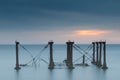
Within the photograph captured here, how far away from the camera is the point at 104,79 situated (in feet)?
150

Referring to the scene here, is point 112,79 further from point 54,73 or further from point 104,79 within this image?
point 54,73

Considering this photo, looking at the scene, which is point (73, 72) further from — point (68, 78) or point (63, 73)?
point (68, 78)

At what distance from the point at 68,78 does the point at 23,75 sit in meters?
6.53

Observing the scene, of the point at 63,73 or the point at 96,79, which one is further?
the point at 63,73

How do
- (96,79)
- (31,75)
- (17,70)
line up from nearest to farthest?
(96,79) < (31,75) < (17,70)

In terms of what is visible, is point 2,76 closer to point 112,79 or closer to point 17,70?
point 17,70

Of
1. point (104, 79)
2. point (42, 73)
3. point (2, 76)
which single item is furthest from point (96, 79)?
point (2, 76)

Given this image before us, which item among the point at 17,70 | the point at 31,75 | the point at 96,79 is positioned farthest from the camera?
the point at 17,70

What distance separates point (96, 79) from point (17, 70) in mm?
13866

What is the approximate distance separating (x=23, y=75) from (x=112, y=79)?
39.5ft

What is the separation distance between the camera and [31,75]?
4872 centimetres

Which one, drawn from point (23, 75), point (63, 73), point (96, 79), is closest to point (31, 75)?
point (23, 75)

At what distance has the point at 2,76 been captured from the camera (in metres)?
47.7

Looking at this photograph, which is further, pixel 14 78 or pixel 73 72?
pixel 73 72
